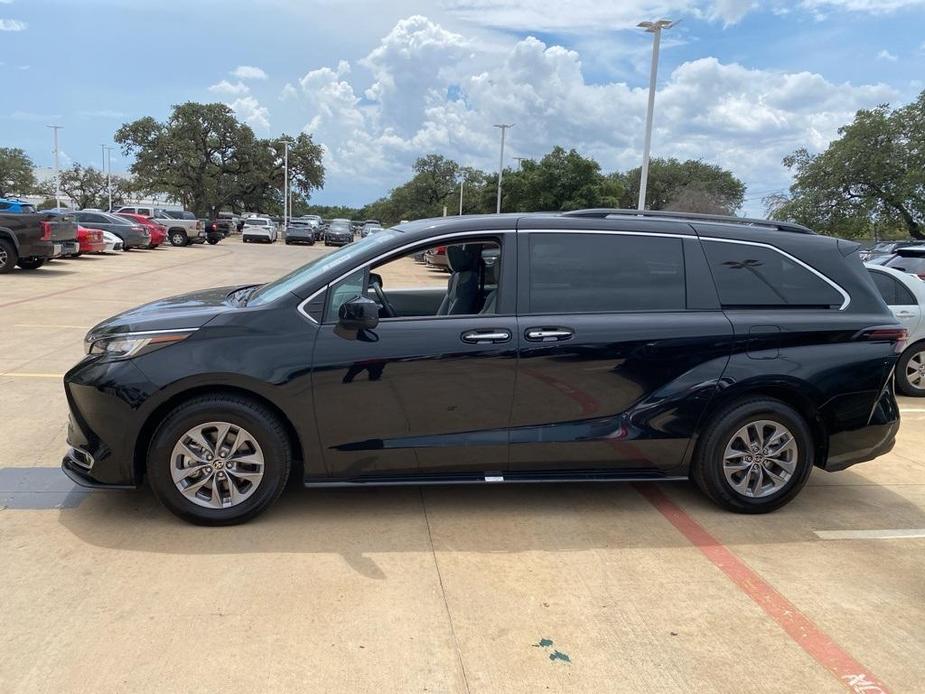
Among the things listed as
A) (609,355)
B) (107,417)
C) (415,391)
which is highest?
(609,355)

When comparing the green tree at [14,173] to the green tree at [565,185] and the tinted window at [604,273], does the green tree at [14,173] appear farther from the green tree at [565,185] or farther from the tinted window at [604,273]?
the tinted window at [604,273]

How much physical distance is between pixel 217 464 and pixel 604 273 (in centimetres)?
251

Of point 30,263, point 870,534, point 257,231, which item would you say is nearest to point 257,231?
point 257,231

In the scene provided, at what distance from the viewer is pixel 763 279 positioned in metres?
4.43

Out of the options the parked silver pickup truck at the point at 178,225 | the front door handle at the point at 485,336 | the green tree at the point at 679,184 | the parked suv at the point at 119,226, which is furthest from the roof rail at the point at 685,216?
the green tree at the point at 679,184

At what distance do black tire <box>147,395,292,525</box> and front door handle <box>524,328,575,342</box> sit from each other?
4.95 feet

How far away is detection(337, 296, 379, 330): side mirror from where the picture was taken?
3.85 m

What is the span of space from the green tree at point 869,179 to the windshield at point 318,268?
38774 millimetres

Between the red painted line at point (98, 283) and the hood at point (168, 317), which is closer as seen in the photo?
the hood at point (168, 317)

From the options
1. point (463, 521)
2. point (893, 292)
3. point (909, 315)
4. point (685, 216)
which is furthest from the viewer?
point (893, 292)

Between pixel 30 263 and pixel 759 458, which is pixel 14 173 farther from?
pixel 759 458

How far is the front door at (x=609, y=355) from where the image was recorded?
161 inches

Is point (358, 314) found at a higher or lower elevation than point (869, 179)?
lower

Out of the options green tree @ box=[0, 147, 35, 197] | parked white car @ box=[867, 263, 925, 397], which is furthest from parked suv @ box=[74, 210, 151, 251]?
green tree @ box=[0, 147, 35, 197]
